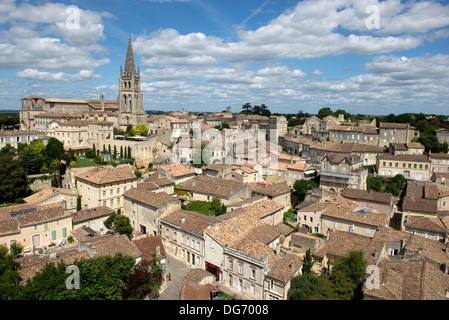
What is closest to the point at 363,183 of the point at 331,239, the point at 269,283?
the point at 331,239

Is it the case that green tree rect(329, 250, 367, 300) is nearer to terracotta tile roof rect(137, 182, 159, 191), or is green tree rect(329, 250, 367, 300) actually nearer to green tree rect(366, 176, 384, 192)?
terracotta tile roof rect(137, 182, 159, 191)

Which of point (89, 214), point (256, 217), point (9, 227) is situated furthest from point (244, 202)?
point (9, 227)

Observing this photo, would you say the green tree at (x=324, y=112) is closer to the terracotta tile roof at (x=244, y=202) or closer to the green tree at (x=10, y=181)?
the terracotta tile roof at (x=244, y=202)

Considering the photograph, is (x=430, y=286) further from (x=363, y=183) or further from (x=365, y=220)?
(x=363, y=183)

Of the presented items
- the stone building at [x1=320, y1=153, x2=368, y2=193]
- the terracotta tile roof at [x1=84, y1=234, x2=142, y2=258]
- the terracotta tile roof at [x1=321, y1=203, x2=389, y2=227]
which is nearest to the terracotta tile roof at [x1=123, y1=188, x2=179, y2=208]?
the terracotta tile roof at [x1=84, y1=234, x2=142, y2=258]

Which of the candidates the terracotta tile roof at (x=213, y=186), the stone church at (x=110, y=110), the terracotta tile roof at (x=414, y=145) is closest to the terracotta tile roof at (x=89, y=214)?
the terracotta tile roof at (x=213, y=186)

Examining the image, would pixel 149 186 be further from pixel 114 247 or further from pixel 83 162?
pixel 83 162
